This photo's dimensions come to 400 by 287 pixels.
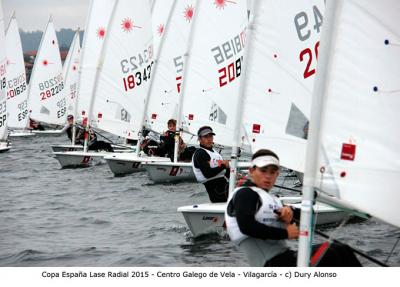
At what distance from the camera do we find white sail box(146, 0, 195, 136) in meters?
15.9

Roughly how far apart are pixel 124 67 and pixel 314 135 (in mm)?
14091

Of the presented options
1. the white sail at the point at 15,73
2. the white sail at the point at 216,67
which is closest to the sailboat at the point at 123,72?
the white sail at the point at 216,67

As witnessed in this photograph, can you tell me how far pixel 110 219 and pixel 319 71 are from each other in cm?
595

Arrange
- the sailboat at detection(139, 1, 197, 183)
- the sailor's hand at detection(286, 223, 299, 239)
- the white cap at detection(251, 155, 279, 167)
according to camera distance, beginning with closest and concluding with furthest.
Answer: the sailor's hand at detection(286, 223, 299, 239) → the white cap at detection(251, 155, 279, 167) → the sailboat at detection(139, 1, 197, 183)

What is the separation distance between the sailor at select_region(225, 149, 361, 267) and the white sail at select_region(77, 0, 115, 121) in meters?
14.5

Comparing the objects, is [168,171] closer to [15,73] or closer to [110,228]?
[110,228]

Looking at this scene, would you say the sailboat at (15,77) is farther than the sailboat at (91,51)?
Yes

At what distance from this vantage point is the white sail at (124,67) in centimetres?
1758

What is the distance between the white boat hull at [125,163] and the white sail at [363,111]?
1004 cm

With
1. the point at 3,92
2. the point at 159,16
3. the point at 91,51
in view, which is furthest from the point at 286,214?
the point at 3,92

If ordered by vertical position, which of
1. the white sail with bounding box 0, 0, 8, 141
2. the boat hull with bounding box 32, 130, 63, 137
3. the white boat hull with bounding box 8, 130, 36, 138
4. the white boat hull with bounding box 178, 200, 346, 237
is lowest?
the white boat hull with bounding box 178, 200, 346, 237

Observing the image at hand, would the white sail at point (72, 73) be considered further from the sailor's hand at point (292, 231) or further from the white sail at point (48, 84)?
the sailor's hand at point (292, 231)

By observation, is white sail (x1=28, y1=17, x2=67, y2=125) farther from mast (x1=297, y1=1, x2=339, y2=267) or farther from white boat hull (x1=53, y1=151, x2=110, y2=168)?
mast (x1=297, y1=1, x2=339, y2=267)

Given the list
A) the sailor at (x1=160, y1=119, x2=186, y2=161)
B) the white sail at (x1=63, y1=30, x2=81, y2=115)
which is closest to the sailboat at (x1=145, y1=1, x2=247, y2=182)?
the sailor at (x1=160, y1=119, x2=186, y2=161)
